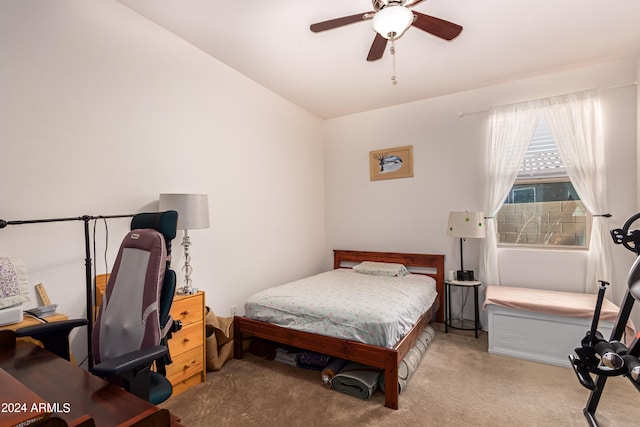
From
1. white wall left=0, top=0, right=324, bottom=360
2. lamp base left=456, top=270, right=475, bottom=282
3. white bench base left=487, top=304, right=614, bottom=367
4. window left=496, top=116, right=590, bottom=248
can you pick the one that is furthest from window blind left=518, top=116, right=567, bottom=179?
white wall left=0, top=0, right=324, bottom=360

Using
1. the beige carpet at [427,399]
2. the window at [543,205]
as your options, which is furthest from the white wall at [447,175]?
the beige carpet at [427,399]

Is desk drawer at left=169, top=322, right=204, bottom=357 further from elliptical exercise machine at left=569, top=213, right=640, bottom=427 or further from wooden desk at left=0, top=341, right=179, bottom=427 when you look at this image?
elliptical exercise machine at left=569, top=213, right=640, bottom=427

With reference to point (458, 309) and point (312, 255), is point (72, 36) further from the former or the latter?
point (458, 309)

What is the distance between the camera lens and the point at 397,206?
13.9 ft

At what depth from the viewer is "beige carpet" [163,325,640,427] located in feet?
6.60

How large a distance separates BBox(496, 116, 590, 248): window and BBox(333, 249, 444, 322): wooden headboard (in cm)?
78

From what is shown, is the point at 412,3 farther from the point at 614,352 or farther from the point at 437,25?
the point at 614,352

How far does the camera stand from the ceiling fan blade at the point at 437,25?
190 centimetres

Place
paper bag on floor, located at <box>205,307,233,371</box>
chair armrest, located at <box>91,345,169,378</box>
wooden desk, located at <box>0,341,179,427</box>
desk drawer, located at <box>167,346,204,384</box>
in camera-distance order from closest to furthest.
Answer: wooden desk, located at <box>0,341,179,427</box> → chair armrest, located at <box>91,345,169,378</box> → desk drawer, located at <box>167,346,204,384</box> → paper bag on floor, located at <box>205,307,233,371</box>

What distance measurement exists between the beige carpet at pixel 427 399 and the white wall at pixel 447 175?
1.16 meters

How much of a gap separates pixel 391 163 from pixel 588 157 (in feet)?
6.82

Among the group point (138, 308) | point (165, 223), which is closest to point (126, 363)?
point (138, 308)

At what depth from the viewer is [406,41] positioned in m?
2.74

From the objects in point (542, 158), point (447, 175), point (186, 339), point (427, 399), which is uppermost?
point (542, 158)
